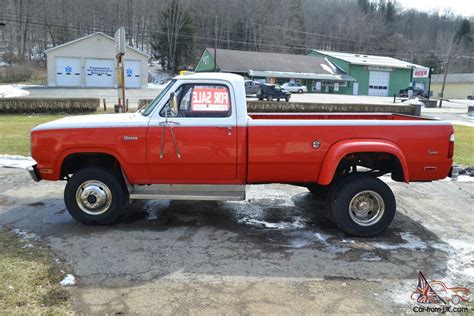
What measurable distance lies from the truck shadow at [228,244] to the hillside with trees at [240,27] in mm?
58899

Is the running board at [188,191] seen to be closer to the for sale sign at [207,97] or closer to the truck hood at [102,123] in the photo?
the truck hood at [102,123]

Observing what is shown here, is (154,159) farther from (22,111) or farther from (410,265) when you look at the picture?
(22,111)

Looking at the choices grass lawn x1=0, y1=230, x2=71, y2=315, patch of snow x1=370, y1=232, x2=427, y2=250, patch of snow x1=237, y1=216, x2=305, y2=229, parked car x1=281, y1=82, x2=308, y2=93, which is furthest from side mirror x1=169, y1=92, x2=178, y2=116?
parked car x1=281, y1=82, x2=308, y2=93

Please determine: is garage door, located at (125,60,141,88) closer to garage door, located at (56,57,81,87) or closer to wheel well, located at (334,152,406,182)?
garage door, located at (56,57,81,87)

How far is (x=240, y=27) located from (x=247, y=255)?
9098cm

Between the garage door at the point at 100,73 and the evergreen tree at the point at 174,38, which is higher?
the evergreen tree at the point at 174,38

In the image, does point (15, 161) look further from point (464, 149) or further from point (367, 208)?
point (464, 149)

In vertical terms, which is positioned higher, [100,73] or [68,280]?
[100,73]

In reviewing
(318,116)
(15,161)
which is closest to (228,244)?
(318,116)

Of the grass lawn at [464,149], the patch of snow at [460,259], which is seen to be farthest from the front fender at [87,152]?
the grass lawn at [464,149]

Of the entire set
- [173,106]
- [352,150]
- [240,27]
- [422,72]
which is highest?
[240,27]

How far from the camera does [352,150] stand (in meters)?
4.93

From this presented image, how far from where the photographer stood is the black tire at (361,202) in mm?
5184

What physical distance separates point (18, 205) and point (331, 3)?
11053 cm
